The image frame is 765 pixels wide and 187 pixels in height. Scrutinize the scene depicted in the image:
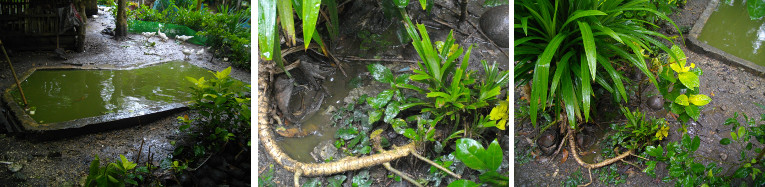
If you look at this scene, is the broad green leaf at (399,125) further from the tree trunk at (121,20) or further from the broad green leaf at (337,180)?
the tree trunk at (121,20)

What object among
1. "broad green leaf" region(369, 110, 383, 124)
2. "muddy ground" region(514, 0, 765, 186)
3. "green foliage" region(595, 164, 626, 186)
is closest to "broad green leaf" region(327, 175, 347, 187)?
"broad green leaf" region(369, 110, 383, 124)

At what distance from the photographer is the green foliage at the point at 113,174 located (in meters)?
1.34

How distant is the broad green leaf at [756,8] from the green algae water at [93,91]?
1776 mm

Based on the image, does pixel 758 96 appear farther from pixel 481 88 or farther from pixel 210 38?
pixel 210 38

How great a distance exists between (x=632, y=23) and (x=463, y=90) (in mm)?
867

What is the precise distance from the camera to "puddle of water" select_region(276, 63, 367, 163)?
1.18 meters

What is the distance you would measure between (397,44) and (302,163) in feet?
1.13

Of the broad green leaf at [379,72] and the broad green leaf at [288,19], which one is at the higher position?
the broad green leaf at [288,19]

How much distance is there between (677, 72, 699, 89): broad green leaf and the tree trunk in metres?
1.66

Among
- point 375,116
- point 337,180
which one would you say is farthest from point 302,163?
point 375,116

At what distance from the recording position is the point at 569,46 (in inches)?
65.5

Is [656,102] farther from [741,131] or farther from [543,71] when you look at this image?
[543,71]

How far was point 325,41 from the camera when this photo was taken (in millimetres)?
1165

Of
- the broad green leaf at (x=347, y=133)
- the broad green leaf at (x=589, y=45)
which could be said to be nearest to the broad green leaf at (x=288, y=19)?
the broad green leaf at (x=347, y=133)
